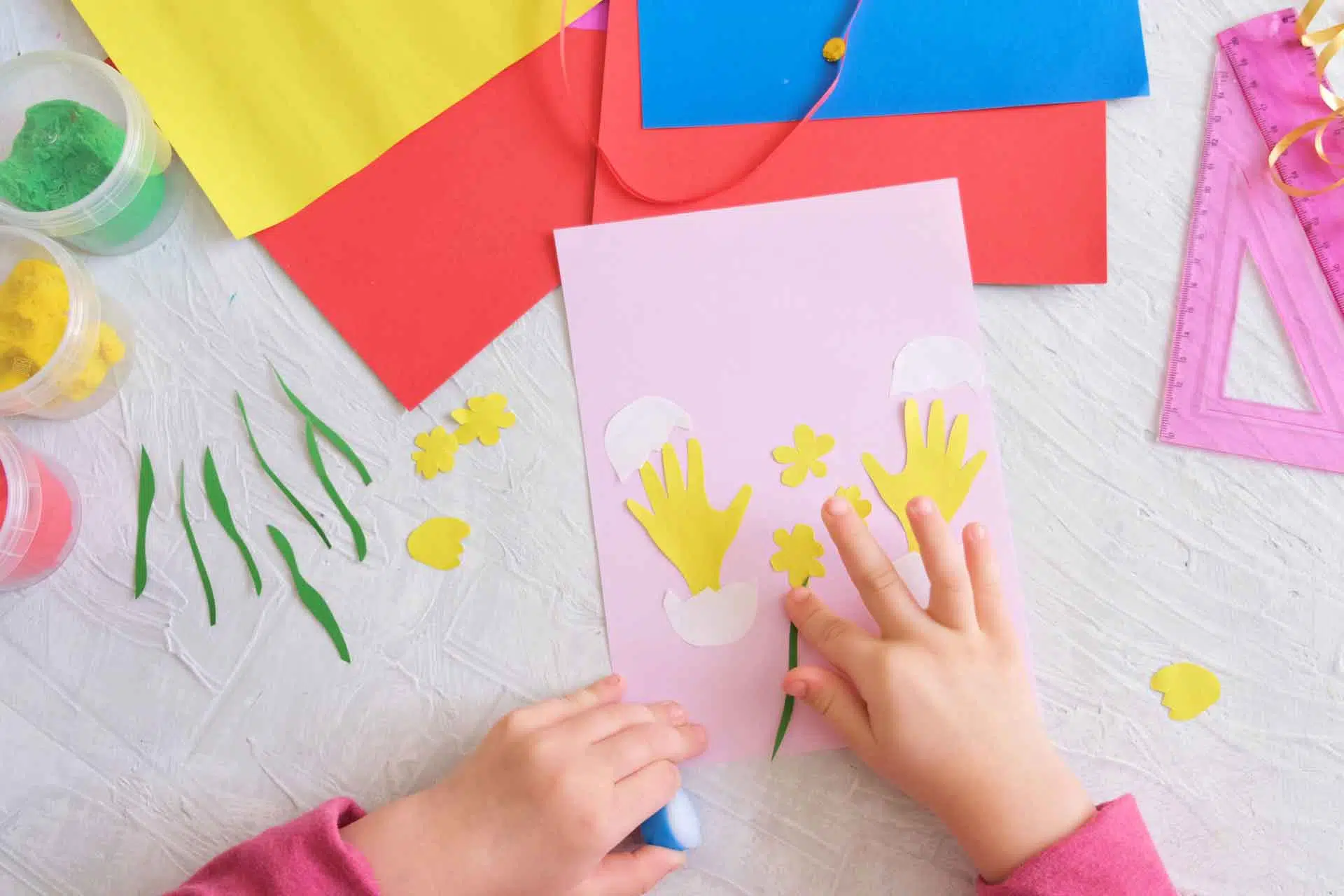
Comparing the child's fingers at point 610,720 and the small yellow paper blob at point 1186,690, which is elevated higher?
the child's fingers at point 610,720

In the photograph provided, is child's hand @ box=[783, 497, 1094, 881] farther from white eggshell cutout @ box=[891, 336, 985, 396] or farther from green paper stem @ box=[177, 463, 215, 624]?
green paper stem @ box=[177, 463, 215, 624]

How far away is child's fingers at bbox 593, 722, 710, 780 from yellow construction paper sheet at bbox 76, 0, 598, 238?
460 millimetres

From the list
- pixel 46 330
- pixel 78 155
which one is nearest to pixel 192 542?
pixel 46 330

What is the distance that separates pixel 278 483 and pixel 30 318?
195 millimetres

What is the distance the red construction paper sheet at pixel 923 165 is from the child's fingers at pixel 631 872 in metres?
0.45

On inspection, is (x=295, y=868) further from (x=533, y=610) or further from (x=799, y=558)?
(x=799, y=558)

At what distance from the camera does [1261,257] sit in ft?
2.41

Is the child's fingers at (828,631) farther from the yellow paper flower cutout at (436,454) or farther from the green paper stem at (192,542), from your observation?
the green paper stem at (192,542)

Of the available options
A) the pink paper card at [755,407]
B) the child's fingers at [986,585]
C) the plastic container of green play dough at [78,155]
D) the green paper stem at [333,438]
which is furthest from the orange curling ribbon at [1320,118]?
the plastic container of green play dough at [78,155]

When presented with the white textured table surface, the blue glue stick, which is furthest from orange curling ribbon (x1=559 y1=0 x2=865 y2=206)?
the blue glue stick

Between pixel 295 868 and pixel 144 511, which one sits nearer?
pixel 295 868

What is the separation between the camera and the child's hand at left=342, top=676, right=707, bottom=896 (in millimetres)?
641

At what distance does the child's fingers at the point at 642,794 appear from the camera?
65cm

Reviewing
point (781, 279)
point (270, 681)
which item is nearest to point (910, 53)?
point (781, 279)
